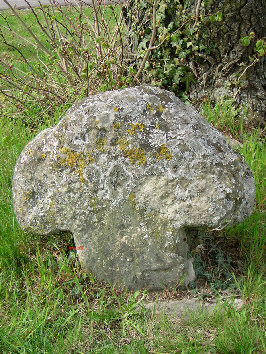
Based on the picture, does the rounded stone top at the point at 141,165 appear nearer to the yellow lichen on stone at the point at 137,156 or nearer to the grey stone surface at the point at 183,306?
the yellow lichen on stone at the point at 137,156

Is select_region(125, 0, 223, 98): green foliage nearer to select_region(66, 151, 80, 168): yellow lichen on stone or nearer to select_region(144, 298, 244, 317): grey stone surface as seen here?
select_region(66, 151, 80, 168): yellow lichen on stone

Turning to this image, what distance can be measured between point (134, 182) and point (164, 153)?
0.24 meters

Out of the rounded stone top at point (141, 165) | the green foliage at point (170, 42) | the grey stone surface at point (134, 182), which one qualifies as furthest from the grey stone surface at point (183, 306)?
the green foliage at point (170, 42)

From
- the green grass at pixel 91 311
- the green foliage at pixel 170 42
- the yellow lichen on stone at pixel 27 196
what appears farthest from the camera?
the green foliage at pixel 170 42

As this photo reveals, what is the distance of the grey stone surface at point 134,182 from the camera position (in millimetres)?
2426

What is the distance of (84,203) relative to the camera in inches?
98.7

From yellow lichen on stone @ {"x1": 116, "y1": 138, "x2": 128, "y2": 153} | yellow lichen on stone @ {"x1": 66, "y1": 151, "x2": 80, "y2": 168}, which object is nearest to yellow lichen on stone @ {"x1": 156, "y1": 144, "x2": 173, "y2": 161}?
yellow lichen on stone @ {"x1": 116, "y1": 138, "x2": 128, "y2": 153}

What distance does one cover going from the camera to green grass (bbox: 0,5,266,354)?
7.37 feet

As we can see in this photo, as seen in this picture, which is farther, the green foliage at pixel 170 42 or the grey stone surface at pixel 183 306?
the green foliage at pixel 170 42

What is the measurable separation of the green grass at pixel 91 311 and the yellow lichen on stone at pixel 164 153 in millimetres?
819

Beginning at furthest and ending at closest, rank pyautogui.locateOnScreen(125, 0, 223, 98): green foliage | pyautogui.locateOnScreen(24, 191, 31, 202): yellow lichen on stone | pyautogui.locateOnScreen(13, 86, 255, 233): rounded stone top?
pyautogui.locateOnScreen(125, 0, 223, 98): green foliage < pyautogui.locateOnScreen(24, 191, 31, 202): yellow lichen on stone < pyautogui.locateOnScreen(13, 86, 255, 233): rounded stone top

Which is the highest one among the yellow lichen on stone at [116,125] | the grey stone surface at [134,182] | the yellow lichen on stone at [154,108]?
the yellow lichen on stone at [154,108]

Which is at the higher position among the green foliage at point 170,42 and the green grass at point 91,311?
the green foliage at point 170,42

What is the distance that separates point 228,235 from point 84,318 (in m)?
1.12
